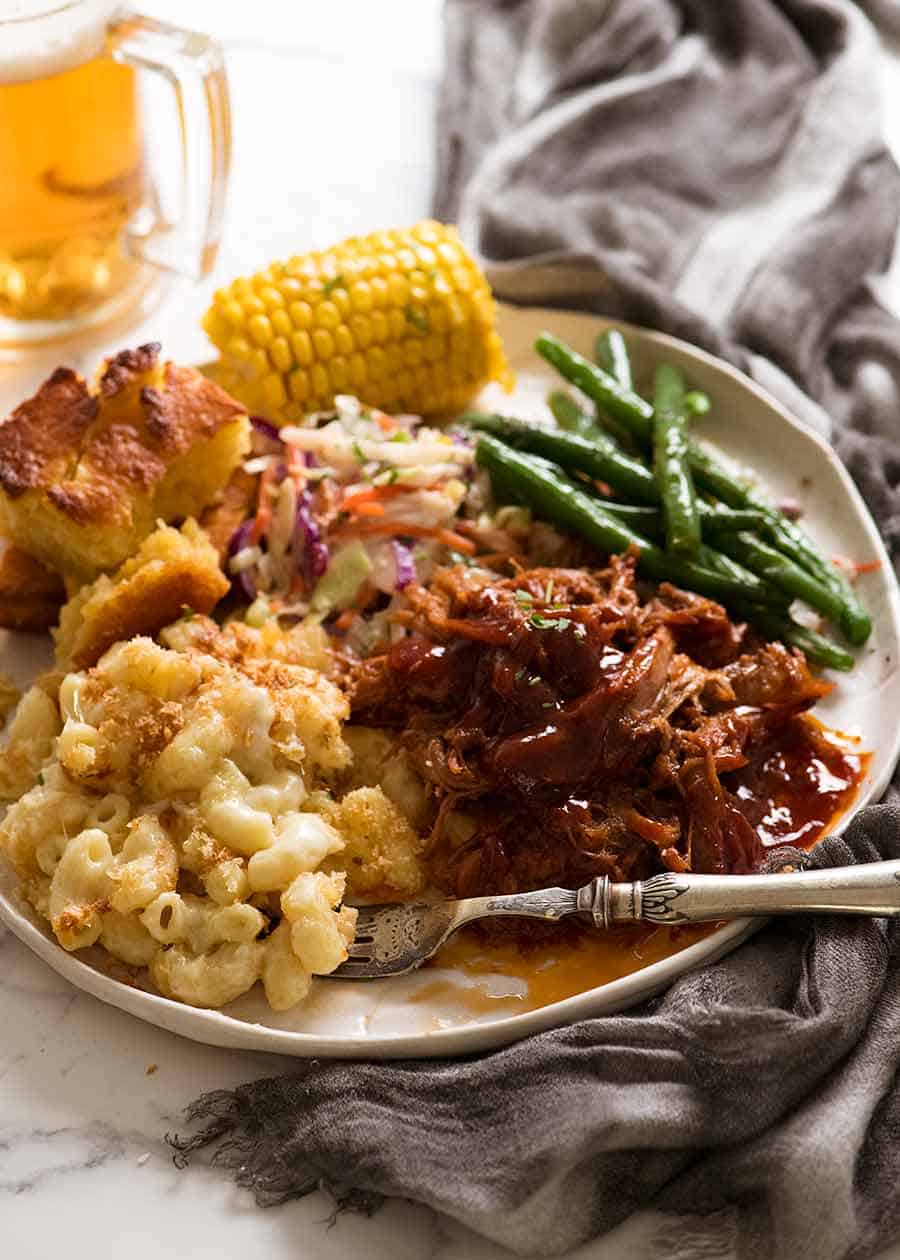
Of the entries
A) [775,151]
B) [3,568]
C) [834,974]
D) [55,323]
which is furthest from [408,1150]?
[775,151]

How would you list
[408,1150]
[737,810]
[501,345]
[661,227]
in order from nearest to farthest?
[408,1150], [737,810], [501,345], [661,227]

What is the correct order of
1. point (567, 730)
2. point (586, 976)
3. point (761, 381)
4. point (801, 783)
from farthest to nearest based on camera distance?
1. point (761, 381)
2. point (801, 783)
3. point (567, 730)
4. point (586, 976)

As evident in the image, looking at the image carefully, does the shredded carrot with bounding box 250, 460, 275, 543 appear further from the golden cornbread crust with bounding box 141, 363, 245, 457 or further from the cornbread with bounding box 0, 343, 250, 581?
the golden cornbread crust with bounding box 141, 363, 245, 457

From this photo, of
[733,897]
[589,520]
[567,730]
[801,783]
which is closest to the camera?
[733,897]

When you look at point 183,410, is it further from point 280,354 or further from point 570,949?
point 570,949

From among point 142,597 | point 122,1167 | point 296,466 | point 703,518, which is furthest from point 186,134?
point 122,1167

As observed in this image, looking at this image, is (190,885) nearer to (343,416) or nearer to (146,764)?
(146,764)
